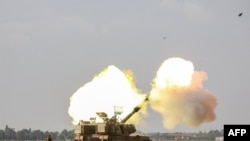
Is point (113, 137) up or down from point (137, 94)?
down

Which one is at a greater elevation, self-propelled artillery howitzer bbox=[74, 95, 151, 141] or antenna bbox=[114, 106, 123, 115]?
antenna bbox=[114, 106, 123, 115]

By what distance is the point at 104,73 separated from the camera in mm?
60344

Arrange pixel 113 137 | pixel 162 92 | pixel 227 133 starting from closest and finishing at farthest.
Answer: pixel 227 133
pixel 113 137
pixel 162 92

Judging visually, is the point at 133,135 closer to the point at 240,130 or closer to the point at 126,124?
the point at 126,124

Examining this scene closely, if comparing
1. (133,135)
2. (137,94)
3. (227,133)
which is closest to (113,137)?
(133,135)

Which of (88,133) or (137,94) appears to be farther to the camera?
(137,94)

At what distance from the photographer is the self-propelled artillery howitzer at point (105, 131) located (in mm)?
53281

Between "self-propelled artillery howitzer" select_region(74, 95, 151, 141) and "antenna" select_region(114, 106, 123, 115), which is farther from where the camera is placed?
"antenna" select_region(114, 106, 123, 115)

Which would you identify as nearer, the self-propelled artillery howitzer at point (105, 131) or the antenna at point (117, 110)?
the self-propelled artillery howitzer at point (105, 131)

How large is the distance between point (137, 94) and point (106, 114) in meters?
4.58

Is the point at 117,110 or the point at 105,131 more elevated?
the point at 117,110

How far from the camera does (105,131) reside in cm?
5322

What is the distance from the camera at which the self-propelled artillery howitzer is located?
5328 centimetres

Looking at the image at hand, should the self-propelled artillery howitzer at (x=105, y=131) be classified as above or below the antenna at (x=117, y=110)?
below
